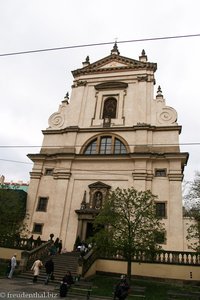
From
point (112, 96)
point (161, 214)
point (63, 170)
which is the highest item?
point (112, 96)

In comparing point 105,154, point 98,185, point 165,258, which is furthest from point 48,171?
point 165,258

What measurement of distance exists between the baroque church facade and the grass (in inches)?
222

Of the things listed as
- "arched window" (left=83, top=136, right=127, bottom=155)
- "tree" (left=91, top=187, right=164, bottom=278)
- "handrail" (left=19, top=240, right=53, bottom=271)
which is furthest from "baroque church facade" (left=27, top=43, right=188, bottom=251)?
"tree" (left=91, top=187, right=164, bottom=278)

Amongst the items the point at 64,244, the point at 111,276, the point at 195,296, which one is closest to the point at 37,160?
the point at 64,244

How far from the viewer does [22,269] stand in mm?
17688

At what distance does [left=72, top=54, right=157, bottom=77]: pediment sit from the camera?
33.0 meters

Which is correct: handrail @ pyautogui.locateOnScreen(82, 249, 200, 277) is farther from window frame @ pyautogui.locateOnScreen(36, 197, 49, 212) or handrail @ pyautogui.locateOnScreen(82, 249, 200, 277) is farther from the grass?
window frame @ pyautogui.locateOnScreen(36, 197, 49, 212)

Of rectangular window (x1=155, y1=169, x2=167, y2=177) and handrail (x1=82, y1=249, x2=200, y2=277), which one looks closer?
handrail (x1=82, y1=249, x2=200, y2=277)

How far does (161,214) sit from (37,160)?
14245mm

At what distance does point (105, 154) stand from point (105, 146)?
1912 millimetres

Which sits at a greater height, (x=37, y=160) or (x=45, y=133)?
(x=45, y=133)

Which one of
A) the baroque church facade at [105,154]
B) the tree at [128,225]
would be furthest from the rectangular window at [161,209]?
the tree at [128,225]

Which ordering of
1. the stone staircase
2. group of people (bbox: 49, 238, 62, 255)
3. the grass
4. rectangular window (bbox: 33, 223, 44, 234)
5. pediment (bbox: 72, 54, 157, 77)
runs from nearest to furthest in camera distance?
1. the grass
2. the stone staircase
3. group of people (bbox: 49, 238, 62, 255)
4. rectangular window (bbox: 33, 223, 44, 234)
5. pediment (bbox: 72, 54, 157, 77)

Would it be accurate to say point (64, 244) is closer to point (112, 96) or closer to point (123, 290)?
point (123, 290)
